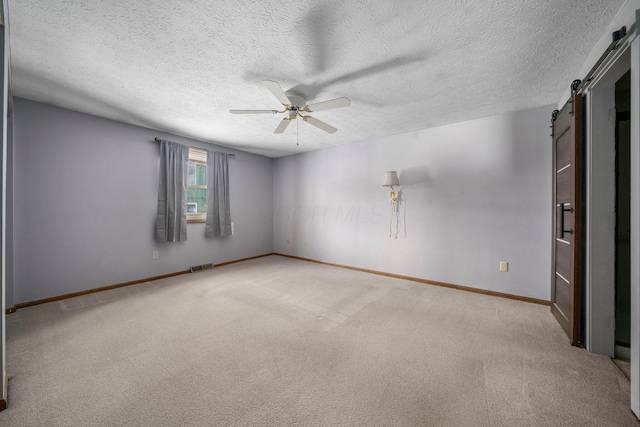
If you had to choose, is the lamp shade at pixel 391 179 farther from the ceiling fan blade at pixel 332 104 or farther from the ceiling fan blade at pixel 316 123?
the ceiling fan blade at pixel 332 104

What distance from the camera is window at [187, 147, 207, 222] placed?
4302 millimetres

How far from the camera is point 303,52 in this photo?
74.0 inches

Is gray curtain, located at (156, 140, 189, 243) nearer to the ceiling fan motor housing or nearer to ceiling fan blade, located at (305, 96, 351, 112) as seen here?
the ceiling fan motor housing

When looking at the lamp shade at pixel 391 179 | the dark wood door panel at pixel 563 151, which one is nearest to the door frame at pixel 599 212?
the dark wood door panel at pixel 563 151

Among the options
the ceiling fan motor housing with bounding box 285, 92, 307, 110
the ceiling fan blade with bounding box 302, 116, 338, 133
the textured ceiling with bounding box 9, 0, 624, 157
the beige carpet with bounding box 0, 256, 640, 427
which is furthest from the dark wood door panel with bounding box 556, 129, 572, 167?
the ceiling fan motor housing with bounding box 285, 92, 307, 110

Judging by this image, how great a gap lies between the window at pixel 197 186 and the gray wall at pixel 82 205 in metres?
0.20

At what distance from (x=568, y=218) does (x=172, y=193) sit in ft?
16.5

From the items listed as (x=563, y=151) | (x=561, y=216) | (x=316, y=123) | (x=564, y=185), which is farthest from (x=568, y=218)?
(x=316, y=123)

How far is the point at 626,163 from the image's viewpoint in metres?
1.99

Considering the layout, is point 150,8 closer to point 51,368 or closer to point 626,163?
point 51,368

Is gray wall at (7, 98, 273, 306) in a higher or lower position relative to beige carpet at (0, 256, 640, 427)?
higher

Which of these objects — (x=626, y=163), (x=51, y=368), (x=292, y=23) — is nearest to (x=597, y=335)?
(x=626, y=163)

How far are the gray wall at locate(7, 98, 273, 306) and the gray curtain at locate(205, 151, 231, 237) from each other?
1.26ft

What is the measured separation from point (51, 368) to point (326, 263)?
382 centimetres
